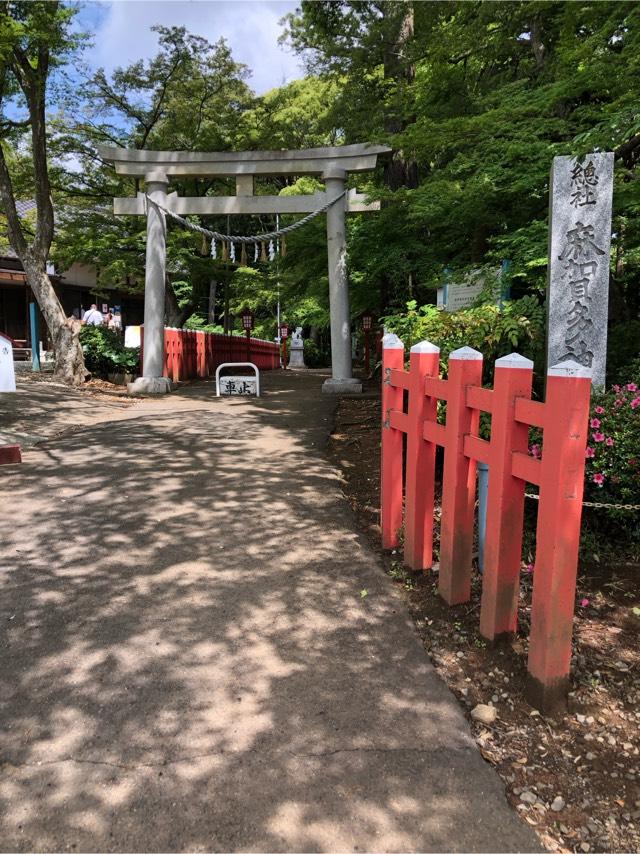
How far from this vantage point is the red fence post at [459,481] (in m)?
2.99

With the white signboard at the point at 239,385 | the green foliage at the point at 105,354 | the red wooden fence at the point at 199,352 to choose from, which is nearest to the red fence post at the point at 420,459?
the white signboard at the point at 239,385

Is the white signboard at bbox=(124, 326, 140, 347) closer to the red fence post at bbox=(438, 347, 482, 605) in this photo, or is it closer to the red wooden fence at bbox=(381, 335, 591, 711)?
the red wooden fence at bbox=(381, 335, 591, 711)

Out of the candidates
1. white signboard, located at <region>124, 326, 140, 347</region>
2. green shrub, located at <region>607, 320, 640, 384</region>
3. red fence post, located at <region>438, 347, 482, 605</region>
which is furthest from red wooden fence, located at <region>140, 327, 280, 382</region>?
red fence post, located at <region>438, 347, 482, 605</region>

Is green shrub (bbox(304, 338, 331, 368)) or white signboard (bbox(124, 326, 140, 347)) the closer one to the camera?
white signboard (bbox(124, 326, 140, 347))

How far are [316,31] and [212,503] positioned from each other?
12.5 m

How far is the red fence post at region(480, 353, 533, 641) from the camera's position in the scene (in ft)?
8.46

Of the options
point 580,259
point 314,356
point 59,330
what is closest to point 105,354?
point 59,330

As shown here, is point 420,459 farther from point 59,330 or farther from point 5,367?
point 59,330

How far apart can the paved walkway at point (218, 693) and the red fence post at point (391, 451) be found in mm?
270

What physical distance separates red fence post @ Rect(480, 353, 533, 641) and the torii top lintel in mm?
10617

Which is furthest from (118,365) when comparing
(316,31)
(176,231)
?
(316,31)

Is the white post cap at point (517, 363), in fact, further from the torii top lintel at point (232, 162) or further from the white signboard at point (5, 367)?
the torii top lintel at point (232, 162)

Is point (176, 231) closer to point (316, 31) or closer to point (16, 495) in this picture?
point (316, 31)

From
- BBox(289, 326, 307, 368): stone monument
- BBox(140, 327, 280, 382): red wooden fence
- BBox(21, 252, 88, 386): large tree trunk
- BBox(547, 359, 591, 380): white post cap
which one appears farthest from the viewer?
BBox(289, 326, 307, 368): stone monument
